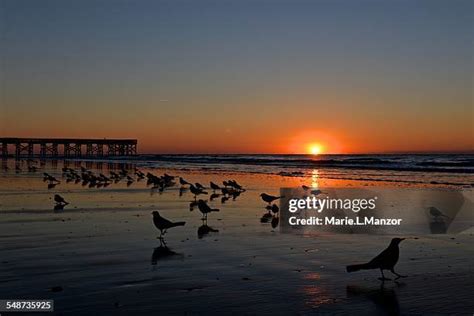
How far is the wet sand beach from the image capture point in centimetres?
620

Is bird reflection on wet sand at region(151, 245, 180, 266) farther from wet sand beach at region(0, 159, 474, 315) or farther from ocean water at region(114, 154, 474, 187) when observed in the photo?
ocean water at region(114, 154, 474, 187)

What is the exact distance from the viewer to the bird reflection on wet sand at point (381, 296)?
6078mm

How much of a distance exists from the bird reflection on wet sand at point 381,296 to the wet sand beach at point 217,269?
12 mm

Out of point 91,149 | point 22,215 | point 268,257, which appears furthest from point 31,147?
point 268,257

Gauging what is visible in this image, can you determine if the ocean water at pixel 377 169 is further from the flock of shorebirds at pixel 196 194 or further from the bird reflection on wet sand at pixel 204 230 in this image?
the bird reflection on wet sand at pixel 204 230

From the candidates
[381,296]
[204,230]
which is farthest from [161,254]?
[381,296]

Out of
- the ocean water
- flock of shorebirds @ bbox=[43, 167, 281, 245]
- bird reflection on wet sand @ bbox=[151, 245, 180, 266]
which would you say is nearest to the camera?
bird reflection on wet sand @ bbox=[151, 245, 180, 266]

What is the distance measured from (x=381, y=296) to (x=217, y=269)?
2.43 m

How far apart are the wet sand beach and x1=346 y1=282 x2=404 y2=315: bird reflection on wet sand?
0.01m

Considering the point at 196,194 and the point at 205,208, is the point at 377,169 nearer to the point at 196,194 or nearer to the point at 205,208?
the point at 196,194

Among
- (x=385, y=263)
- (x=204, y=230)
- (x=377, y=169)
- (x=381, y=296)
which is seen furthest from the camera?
(x=377, y=169)

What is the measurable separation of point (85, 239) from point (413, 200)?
1179 centimetres

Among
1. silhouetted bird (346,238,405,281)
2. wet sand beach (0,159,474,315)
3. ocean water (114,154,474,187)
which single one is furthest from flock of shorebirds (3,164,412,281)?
ocean water (114,154,474,187)

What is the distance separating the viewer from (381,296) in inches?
259
